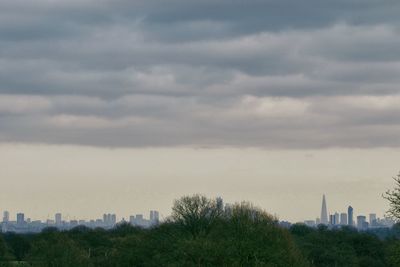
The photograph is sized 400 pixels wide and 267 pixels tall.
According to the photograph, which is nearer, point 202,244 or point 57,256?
point 202,244

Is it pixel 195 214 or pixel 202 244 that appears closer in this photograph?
pixel 202 244

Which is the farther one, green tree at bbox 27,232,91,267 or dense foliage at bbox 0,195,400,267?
green tree at bbox 27,232,91,267

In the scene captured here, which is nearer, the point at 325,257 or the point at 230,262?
the point at 230,262

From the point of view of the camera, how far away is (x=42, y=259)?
154375mm

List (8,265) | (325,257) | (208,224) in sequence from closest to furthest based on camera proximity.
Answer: (208,224) < (8,265) < (325,257)

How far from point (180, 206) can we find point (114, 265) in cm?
1422

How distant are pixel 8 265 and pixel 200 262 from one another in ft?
175

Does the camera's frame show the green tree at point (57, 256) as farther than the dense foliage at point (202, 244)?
Yes

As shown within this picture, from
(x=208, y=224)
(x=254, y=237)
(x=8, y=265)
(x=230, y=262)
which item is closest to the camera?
(x=230, y=262)

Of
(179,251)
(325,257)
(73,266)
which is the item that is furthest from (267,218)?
(325,257)

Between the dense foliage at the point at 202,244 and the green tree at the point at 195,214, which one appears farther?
the green tree at the point at 195,214

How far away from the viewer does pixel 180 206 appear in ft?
519

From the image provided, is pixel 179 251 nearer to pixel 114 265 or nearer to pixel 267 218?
pixel 267 218

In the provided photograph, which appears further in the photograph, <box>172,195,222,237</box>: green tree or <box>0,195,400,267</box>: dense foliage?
<box>172,195,222,237</box>: green tree
